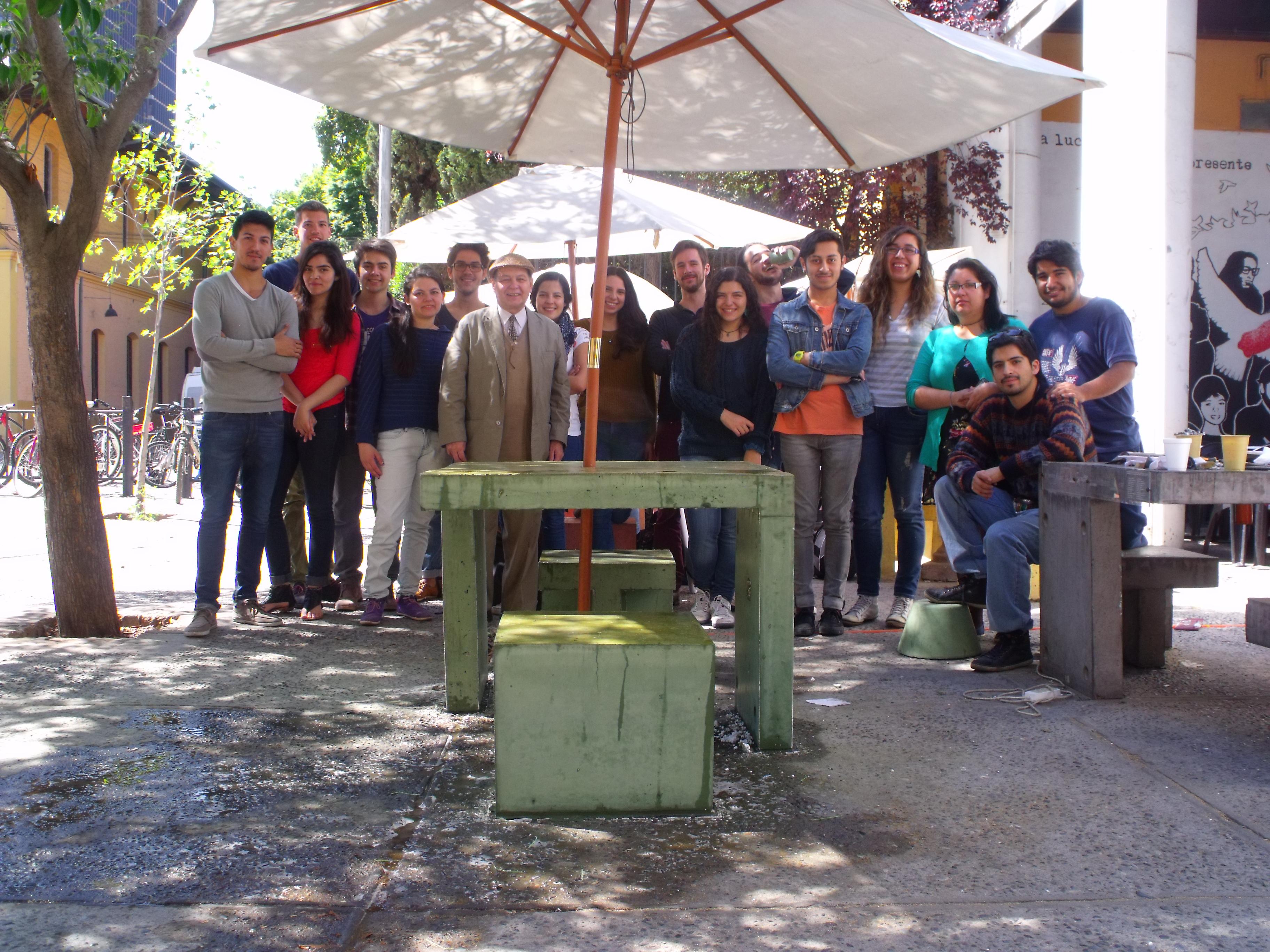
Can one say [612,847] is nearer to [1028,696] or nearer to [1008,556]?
[1028,696]

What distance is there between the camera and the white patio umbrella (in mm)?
4578

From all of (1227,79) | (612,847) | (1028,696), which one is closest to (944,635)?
(1028,696)

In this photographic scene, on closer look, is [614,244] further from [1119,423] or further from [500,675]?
[500,675]

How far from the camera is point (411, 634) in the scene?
601 centimetres

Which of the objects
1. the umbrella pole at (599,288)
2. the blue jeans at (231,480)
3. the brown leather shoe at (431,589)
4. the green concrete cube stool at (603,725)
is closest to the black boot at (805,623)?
the umbrella pole at (599,288)

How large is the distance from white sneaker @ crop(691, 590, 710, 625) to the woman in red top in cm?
207

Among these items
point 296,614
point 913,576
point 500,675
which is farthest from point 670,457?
point 500,675

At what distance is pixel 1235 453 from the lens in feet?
13.6

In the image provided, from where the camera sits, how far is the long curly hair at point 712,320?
609 centimetres

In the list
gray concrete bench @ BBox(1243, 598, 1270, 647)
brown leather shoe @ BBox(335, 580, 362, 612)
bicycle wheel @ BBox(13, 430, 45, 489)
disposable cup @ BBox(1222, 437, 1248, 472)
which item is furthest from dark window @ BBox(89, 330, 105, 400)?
gray concrete bench @ BBox(1243, 598, 1270, 647)

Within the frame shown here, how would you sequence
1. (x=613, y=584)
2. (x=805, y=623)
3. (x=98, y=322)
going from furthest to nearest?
(x=98, y=322)
(x=805, y=623)
(x=613, y=584)

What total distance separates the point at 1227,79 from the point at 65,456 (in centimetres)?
1009

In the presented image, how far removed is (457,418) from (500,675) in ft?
8.94

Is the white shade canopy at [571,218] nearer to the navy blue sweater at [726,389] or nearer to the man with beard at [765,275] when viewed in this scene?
the man with beard at [765,275]
